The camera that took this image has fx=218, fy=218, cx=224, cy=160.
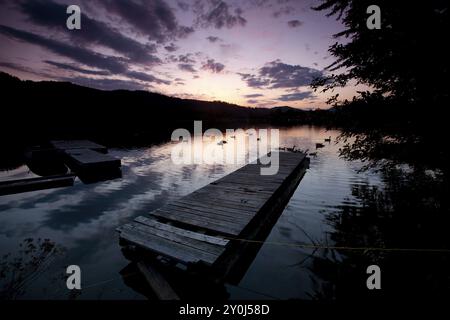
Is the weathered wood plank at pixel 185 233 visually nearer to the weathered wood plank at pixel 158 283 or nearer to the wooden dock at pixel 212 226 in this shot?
the wooden dock at pixel 212 226

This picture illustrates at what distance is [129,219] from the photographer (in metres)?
9.34

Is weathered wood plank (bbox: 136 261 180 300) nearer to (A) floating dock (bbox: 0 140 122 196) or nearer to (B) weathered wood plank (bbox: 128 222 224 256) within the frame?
(B) weathered wood plank (bbox: 128 222 224 256)

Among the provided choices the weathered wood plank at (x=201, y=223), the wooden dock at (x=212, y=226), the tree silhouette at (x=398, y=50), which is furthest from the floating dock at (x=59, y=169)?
the tree silhouette at (x=398, y=50)

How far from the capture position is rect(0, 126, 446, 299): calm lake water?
5.58 metres

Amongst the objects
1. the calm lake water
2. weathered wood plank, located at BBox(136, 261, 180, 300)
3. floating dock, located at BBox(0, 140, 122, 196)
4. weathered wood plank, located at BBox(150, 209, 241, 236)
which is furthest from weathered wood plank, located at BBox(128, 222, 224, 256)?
floating dock, located at BBox(0, 140, 122, 196)

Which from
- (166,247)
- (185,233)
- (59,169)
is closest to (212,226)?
(185,233)

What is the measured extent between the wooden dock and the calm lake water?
0.76 meters

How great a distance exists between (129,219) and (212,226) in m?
4.64

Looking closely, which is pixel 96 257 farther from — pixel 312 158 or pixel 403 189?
pixel 312 158

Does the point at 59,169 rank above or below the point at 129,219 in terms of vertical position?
above

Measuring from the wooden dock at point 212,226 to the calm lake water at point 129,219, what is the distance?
0.76 meters

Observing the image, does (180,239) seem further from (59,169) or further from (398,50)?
(59,169)

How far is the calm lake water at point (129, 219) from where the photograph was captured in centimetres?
558
